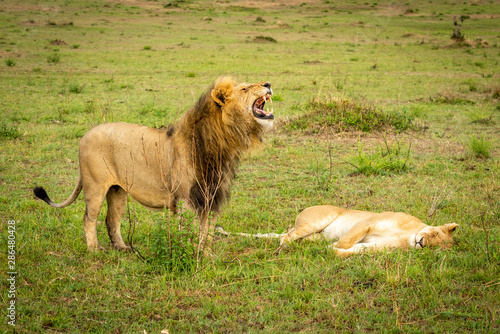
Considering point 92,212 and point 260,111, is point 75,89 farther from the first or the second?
point 260,111

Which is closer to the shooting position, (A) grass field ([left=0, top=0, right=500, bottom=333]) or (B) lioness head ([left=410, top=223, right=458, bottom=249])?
(A) grass field ([left=0, top=0, right=500, bottom=333])

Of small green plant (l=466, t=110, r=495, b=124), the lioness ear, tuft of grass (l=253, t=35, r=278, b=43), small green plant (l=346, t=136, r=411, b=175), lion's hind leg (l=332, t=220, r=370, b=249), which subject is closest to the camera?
the lioness ear

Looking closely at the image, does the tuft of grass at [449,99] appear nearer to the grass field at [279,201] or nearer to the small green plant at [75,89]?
the grass field at [279,201]

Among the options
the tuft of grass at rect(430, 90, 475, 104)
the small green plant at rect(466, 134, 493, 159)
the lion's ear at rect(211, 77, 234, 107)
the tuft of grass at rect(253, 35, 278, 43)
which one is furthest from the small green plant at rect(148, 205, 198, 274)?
the tuft of grass at rect(253, 35, 278, 43)

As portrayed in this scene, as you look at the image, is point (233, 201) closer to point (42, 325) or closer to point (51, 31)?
point (42, 325)

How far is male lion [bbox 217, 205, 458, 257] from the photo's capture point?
4508 mm

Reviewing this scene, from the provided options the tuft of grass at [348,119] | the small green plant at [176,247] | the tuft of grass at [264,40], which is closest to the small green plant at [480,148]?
the tuft of grass at [348,119]

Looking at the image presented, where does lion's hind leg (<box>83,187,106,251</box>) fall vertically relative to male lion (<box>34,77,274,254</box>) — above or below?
below

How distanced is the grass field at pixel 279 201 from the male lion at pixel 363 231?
0.17 meters

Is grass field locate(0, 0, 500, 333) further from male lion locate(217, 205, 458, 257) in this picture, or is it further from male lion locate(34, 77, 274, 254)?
male lion locate(34, 77, 274, 254)

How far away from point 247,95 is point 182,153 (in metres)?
0.84

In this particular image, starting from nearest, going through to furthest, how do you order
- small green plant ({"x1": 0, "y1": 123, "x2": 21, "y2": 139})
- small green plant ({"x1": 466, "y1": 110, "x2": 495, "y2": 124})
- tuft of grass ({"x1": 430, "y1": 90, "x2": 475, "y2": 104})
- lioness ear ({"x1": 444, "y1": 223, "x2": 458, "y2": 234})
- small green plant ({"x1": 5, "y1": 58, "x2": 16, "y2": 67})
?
lioness ear ({"x1": 444, "y1": 223, "x2": 458, "y2": 234}) → small green plant ({"x1": 0, "y1": 123, "x2": 21, "y2": 139}) → small green plant ({"x1": 466, "y1": 110, "x2": 495, "y2": 124}) → tuft of grass ({"x1": 430, "y1": 90, "x2": 475, "y2": 104}) → small green plant ({"x1": 5, "y1": 58, "x2": 16, "y2": 67})

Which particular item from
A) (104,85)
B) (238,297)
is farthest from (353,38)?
(238,297)

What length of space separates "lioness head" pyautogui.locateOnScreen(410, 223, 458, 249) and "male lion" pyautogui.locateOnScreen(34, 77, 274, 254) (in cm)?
186
